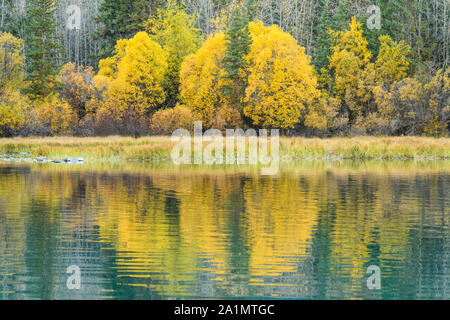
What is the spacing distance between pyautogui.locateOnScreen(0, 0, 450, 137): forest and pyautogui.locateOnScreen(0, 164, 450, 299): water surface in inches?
1364

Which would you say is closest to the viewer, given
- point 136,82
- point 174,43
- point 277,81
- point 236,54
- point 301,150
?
point 301,150

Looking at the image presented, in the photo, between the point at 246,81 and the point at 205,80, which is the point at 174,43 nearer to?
the point at 205,80

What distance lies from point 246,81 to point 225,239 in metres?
52.4

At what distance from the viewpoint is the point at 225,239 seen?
17.4m

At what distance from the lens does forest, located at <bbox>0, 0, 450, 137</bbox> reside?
65.8 m

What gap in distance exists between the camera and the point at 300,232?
1847 centimetres

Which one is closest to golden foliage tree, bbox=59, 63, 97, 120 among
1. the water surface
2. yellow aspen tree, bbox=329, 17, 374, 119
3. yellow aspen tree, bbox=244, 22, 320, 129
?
yellow aspen tree, bbox=244, 22, 320, 129

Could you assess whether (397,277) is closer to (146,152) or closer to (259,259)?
(259,259)

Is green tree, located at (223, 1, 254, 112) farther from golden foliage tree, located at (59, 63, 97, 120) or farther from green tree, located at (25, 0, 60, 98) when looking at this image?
green tree, located at (25, 0, 60, 98)

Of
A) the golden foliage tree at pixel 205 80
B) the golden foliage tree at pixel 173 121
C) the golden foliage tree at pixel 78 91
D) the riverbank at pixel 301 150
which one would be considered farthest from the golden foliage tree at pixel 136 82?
the riverbank at pixel 301 150

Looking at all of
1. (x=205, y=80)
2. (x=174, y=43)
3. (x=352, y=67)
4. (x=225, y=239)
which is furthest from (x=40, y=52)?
(x=225, y=239)

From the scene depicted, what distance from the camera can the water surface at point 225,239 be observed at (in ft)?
42.1

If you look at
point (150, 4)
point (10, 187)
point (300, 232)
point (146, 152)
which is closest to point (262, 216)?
point (300, 232)
